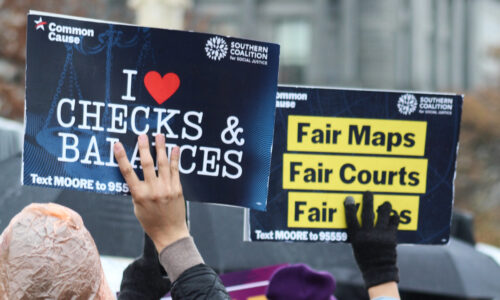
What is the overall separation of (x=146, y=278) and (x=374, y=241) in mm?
723

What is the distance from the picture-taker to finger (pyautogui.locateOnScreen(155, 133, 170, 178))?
1.83 meters

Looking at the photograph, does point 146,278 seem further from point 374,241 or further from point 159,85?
point 374,241

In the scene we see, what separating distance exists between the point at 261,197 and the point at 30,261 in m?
0.85

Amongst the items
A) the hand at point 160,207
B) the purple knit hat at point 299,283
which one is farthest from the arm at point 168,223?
the purple knit hat at point 299,283

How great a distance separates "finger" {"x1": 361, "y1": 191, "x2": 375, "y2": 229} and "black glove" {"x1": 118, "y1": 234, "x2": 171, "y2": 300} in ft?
2.19

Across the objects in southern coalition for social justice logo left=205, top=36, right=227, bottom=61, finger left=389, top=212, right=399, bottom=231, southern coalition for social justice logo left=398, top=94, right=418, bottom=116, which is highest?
southern coalition for social justice logo left=205, top=36, right=227, bottom=61

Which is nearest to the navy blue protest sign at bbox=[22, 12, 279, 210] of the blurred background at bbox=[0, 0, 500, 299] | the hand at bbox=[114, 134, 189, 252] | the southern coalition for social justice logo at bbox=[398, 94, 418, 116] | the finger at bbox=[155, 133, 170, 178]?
the finger at bbox=[155, 133, 170, 178]

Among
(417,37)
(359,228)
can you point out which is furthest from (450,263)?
(417,37)

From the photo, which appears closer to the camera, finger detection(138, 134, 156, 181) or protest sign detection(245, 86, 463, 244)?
finger detection(138, 134, 156, 181)

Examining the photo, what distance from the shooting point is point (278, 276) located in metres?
3.15

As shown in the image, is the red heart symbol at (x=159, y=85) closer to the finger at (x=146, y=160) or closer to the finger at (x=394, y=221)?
the finger at (x=146, y=160)

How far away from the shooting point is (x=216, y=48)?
2.22 metres

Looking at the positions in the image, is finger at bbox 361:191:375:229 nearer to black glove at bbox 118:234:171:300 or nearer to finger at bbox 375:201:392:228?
finger at bbox 375:201:392:228

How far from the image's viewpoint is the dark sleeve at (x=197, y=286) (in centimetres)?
167
